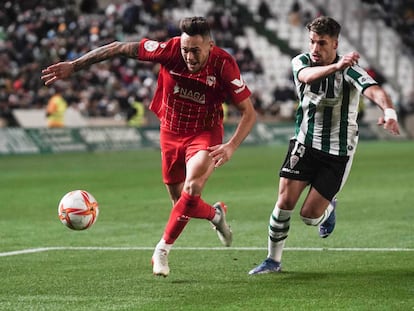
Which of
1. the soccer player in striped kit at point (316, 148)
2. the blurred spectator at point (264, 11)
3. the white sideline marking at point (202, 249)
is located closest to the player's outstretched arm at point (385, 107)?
the soccer player in striped kit at point (316, 148)

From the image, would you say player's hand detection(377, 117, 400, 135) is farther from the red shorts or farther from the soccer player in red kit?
the red shorts

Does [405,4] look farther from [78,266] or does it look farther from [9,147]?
[78,266]

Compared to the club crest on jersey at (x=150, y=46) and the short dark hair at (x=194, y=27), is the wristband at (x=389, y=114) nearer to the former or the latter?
the short dark hair at (x=194, y=27)

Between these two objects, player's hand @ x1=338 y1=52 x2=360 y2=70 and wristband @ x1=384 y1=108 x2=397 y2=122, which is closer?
wristband @ x1=384 y1=108 x2=397 y2=122

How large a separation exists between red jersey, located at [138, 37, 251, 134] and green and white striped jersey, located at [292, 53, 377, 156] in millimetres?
589

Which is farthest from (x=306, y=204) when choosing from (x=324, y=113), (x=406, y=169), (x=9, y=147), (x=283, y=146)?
(x=283, y=146)

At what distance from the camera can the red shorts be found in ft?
30.1

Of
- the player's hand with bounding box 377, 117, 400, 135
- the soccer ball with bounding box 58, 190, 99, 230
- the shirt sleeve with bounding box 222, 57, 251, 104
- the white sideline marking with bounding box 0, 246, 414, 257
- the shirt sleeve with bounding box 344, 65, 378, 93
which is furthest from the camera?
the white sideline marking with bounding box 0, 246, 414, 257

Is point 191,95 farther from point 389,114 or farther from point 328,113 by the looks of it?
point 389,114

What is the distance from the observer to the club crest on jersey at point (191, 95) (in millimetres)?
9102

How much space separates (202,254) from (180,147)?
1.47m

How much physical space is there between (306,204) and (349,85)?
3.90 ft

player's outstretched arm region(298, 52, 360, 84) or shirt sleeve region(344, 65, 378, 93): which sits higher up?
player's outstretched arm region(298, 52, 360, 84)

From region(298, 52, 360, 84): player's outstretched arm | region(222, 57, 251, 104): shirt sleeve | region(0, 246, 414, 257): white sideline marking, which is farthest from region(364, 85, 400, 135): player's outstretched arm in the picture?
region(0, 246, 414, 257): white sideline marking
